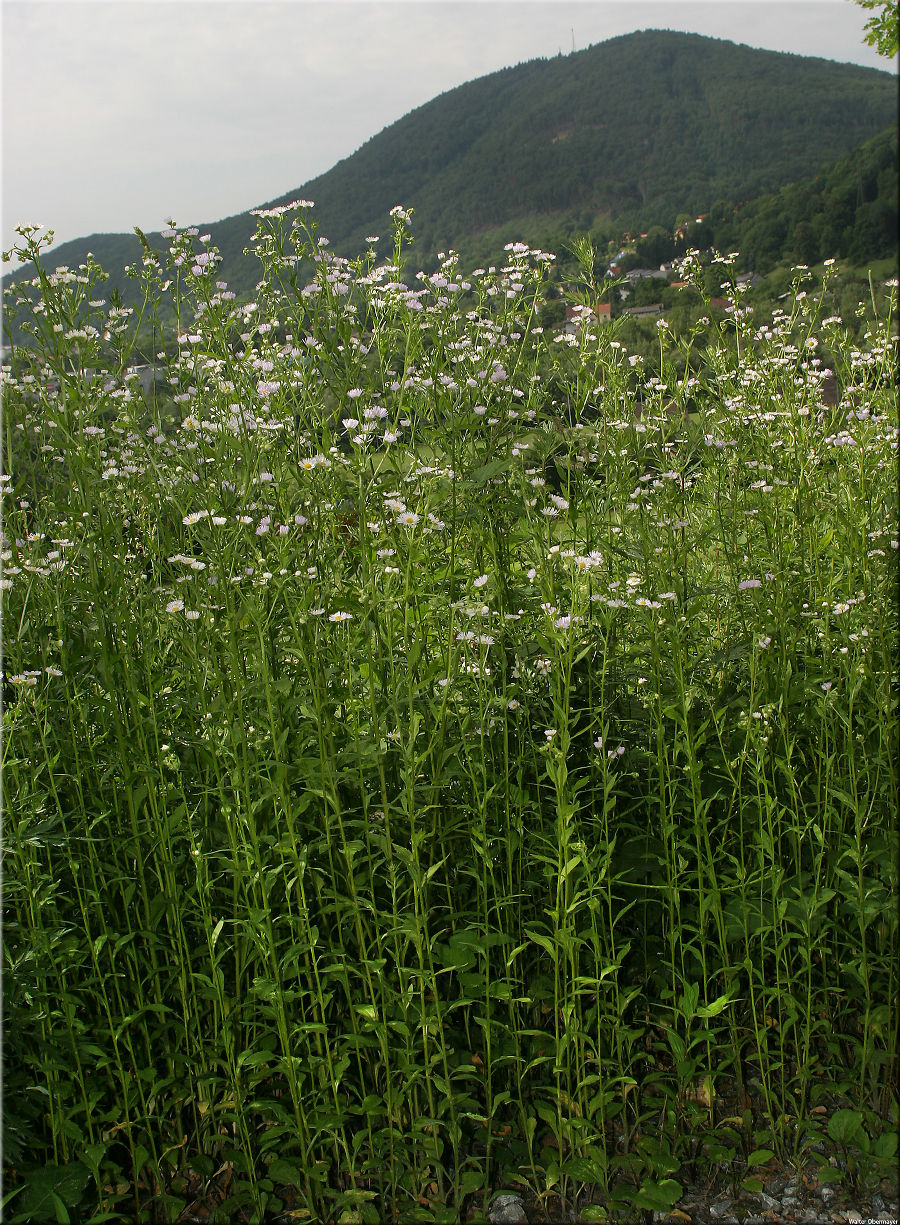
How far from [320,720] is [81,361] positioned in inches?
46.3

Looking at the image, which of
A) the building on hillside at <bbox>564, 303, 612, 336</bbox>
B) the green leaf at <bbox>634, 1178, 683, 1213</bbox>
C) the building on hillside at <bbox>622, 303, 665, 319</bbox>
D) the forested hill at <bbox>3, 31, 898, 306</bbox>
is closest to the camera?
the green leaf at <bbox>634, 1178, 683, 1213</bbox>

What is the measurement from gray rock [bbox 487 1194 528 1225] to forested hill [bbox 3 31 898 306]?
21.9 ft

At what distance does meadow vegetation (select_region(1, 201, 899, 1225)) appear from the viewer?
215 cm

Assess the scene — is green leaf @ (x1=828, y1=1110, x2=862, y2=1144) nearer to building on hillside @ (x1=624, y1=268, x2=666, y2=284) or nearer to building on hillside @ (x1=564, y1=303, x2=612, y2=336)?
building on hillside @ (x1=564, y1=303, x2=612, y2=336)

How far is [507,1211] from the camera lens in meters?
2.22

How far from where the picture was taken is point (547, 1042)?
7.62 ft

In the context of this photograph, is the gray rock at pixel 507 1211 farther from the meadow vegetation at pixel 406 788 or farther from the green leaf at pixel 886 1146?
the green leaf at pixel 886 1146

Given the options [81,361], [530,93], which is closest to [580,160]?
[530,93]

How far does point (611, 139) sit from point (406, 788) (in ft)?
134

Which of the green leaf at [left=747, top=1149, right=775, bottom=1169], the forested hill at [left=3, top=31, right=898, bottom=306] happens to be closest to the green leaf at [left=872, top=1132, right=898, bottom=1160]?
the green leaf at [left=747, top=1149, right=775, bottom=1169]

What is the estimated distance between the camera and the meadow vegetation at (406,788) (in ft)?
7.06

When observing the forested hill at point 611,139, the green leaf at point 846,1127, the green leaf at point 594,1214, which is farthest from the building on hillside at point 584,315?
the forested hill at point 611,139

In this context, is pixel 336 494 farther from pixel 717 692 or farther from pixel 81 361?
pixel 717 692

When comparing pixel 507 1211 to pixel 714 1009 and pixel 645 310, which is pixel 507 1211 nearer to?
pixel 714 1009
